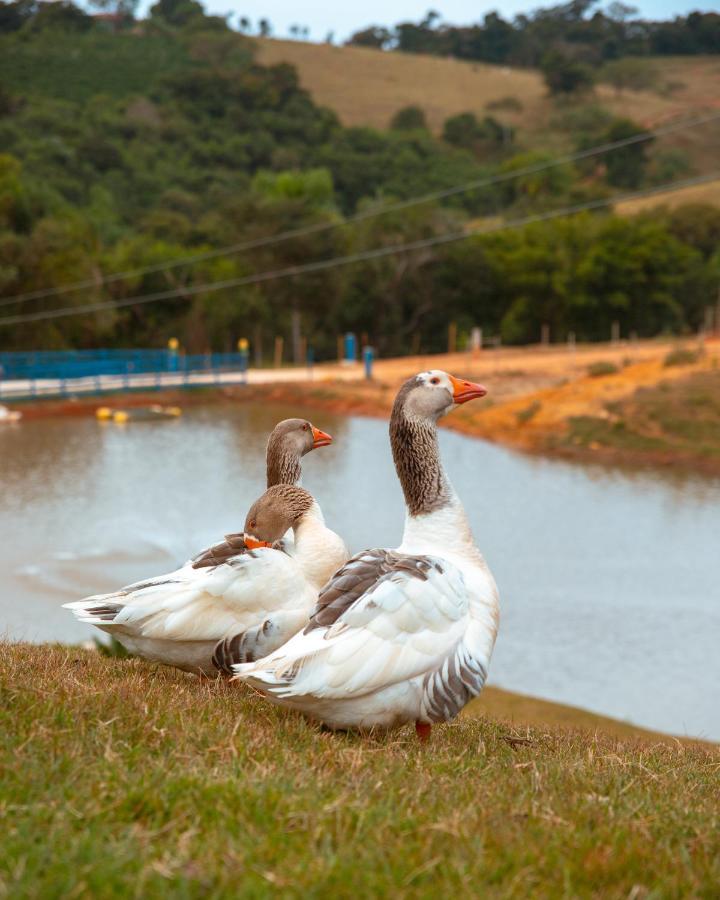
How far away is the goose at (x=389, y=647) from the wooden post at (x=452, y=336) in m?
61.2

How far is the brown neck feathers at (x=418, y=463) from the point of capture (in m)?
7.05

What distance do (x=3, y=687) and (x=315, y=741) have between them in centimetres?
150

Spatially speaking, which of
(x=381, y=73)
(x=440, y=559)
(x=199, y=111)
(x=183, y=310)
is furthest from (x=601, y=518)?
(x=381, y=73)

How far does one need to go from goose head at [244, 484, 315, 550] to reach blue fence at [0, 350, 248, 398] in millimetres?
43128

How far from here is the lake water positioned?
16406mm

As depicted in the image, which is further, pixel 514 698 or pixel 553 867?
pixel 514 698

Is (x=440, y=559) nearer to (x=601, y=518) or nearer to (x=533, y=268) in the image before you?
(x=601, y=518)

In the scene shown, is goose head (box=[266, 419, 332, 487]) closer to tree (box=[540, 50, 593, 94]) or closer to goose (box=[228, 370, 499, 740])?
goose (box=[228, 370, 499, 740])

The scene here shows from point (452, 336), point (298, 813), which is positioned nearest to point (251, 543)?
point (298, 813)

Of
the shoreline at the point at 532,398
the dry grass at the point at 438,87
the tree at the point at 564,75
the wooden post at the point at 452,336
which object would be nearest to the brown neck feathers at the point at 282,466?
the shoreline at the point at 532,398

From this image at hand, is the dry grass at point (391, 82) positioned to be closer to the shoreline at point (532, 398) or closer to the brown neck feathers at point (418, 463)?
the shoreline at point (532, 398)

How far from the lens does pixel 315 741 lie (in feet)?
18.7

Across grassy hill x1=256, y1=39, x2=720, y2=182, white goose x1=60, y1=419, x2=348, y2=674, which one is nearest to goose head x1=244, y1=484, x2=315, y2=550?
white goose x1=60, y1=419, x2=348, y2=674

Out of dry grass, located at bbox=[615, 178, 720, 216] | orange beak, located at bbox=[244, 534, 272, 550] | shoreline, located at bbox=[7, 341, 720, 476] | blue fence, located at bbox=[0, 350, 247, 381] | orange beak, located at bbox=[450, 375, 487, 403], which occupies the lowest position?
shoreline, located at bbox=[7, 341, 720, 476]
